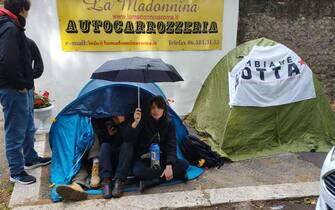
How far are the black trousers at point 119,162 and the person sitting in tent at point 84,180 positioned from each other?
18cm

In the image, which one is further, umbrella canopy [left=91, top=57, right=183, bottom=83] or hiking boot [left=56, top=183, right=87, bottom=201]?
umbrella canopy [left=91, top=57, right=183, bottom=83]

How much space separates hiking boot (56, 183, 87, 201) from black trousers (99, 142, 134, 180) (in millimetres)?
318

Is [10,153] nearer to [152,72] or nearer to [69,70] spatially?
[152,72]

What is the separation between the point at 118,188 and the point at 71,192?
0.49 m

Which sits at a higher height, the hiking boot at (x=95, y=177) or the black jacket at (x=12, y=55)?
the black jacket at (x=12, y=55)

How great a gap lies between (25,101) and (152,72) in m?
1.39

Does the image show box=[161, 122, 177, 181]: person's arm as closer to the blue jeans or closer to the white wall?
the blue jeans

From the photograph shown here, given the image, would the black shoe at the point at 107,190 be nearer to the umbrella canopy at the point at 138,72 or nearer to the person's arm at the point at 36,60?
the umbrella canopy at the point at 138,72

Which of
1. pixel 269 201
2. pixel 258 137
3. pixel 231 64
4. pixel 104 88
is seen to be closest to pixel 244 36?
pixel 231 64

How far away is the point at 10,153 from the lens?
4121 mm

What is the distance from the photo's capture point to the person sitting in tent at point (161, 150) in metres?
4.18

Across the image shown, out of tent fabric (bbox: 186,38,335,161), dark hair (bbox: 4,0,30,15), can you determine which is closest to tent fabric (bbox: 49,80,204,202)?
tent fabric (bbox: 186,38,335,161)

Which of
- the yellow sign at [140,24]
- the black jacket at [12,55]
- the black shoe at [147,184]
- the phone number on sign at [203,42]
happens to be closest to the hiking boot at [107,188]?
the black shoe at [147,184]

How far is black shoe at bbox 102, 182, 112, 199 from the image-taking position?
13.0 feet
